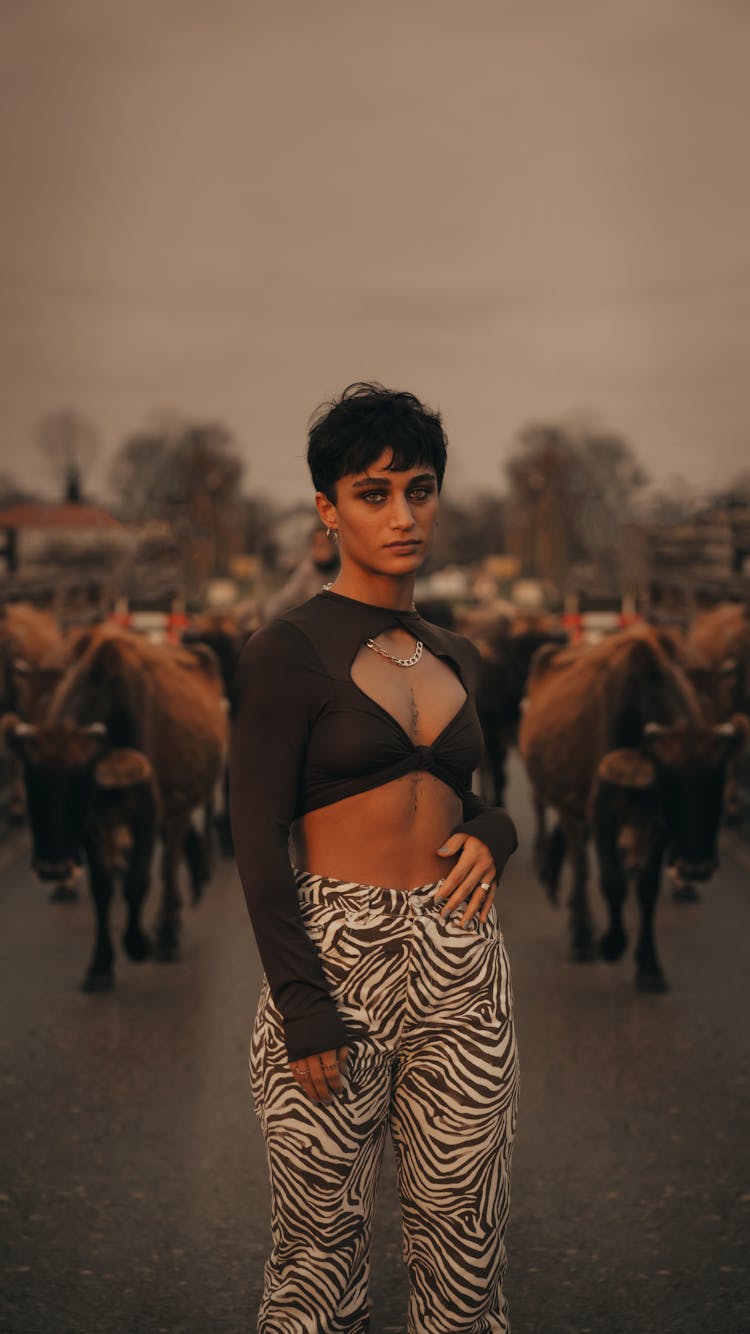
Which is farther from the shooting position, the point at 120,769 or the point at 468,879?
the point at 120,769

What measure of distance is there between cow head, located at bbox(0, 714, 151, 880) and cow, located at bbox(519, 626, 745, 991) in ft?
8.35

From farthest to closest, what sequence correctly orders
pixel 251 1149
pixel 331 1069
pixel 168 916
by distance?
1. pixel 168 916
2. pixel 251 1149
3. pixel 331 1069

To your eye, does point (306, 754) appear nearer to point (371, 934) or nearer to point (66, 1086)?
point (371, 934)

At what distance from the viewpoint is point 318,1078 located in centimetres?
305

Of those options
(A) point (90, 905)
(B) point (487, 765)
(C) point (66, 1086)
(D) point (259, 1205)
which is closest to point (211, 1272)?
(D) point (259, 1205)

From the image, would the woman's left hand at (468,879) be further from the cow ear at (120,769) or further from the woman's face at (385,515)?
the cow ear at (120,769)

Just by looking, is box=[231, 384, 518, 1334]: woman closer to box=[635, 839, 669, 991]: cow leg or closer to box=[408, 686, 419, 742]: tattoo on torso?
box=[408, 686, 419, 742]: tattoo on torso

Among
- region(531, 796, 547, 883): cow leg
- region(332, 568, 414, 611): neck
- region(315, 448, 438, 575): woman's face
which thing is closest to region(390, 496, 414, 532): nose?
region(315, 448, 438, 575): woman's face

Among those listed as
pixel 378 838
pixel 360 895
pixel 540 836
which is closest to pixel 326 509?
pixel 378 838

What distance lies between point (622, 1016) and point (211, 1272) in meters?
3.40

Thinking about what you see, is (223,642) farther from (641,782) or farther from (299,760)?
(299,760)

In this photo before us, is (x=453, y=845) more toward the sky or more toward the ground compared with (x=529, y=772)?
more toward the sky

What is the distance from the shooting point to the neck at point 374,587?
10.8 feet

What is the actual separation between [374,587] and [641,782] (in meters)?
5.55
